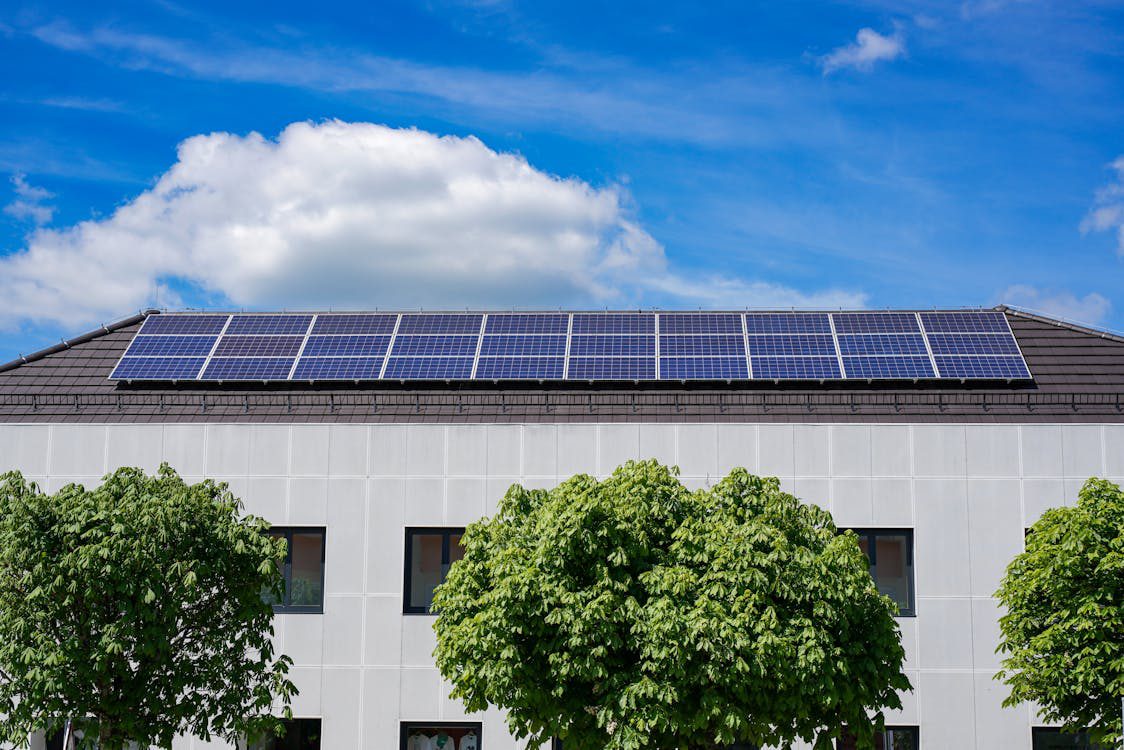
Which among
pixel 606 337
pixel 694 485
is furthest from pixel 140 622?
pixel 606 337

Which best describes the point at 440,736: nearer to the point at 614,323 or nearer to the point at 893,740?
the point at 893,740

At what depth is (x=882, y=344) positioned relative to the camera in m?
28.9

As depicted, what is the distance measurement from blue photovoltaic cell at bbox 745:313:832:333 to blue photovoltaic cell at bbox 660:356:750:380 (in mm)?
2150

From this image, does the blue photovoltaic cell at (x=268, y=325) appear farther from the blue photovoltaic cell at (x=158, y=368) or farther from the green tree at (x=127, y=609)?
the green tree at (x=127, y=609)

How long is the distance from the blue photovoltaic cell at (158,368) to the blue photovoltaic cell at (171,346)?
244 mm

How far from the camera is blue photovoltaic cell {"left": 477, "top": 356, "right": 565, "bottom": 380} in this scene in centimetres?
2755

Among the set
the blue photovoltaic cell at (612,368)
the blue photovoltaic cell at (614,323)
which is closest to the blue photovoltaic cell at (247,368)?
the blue photovoltaic cell at (612,368)

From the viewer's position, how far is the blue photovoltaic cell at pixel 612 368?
90.1 ft

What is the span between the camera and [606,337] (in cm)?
2952

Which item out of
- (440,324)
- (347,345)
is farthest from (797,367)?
(347,345)

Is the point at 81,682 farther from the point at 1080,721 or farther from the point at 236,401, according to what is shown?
the point at 1080,721

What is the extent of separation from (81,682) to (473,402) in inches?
458

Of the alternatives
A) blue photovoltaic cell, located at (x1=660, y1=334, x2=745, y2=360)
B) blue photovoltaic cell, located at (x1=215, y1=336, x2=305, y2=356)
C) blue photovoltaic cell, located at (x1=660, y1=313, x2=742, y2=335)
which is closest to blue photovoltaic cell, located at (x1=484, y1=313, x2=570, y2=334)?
blue photovoltaic cell, located at (x1=660, y1=313, x2=742, y2=335)

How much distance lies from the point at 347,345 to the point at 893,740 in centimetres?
1599
